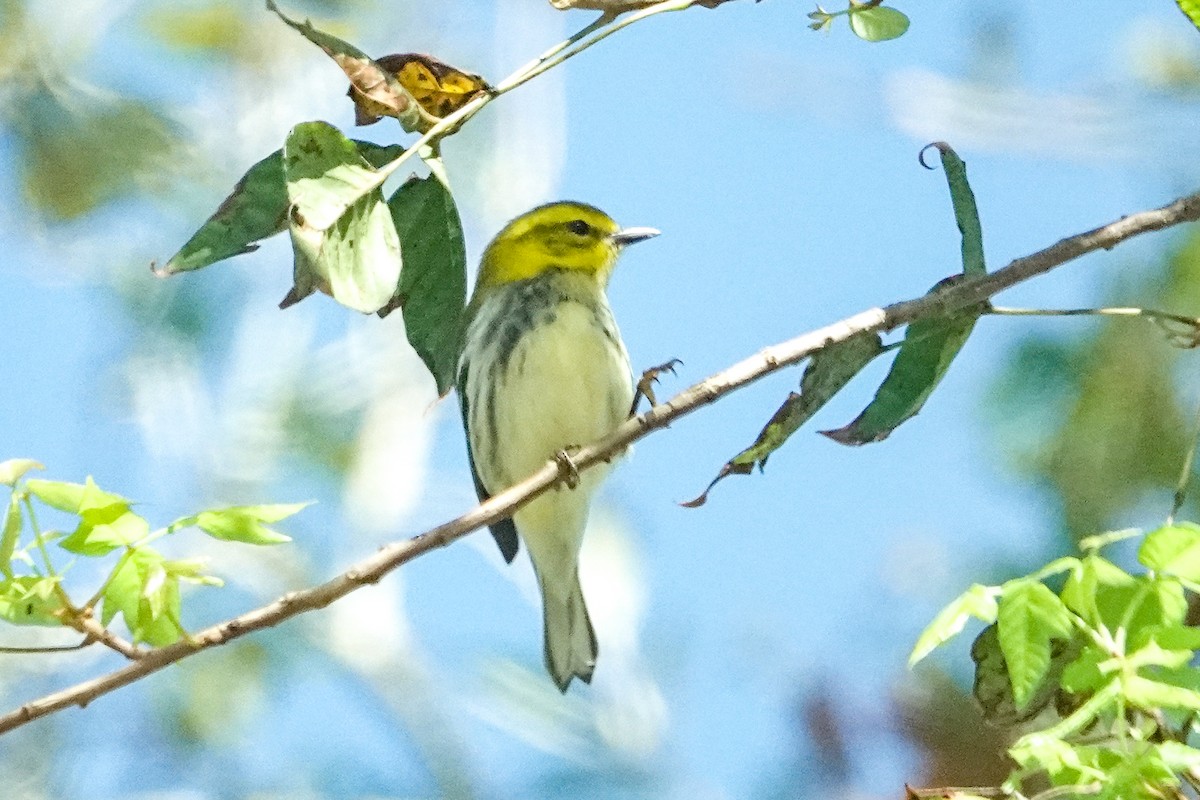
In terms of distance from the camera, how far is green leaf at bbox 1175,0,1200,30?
1.44m

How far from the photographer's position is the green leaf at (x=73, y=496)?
1.26m

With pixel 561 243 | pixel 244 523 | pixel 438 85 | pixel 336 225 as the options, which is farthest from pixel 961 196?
pixel 561 243

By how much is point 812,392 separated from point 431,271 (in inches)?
16.7

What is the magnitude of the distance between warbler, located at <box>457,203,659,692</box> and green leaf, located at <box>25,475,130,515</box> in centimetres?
154

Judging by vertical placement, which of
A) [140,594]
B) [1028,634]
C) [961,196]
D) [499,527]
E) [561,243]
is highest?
[561,243]

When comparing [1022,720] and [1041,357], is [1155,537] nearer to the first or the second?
[1022,720]

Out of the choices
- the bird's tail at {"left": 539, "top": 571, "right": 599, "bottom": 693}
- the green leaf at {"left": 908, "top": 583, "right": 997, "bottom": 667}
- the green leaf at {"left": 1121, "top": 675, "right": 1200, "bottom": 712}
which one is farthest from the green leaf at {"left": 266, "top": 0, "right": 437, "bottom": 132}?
the bird's tail at {"left": 539, "top": 571, "right": 599, "bottom": 693}

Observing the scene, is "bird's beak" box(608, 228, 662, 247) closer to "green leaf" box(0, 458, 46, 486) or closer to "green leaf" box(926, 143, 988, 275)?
"green leaf" box(926, 143, 988, 275)

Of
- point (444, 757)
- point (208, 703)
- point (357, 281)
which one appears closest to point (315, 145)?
point (357, 281)

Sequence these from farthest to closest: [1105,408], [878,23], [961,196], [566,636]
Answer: [566,636] → [1105,408] → [961,196] → [878,23]

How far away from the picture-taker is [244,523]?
128 cm

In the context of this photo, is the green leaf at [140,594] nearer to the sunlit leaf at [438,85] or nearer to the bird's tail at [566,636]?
the sunlit leaf at [438,85]

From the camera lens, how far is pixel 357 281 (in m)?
1.41

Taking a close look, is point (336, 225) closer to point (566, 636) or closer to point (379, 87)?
point (379, 87)
